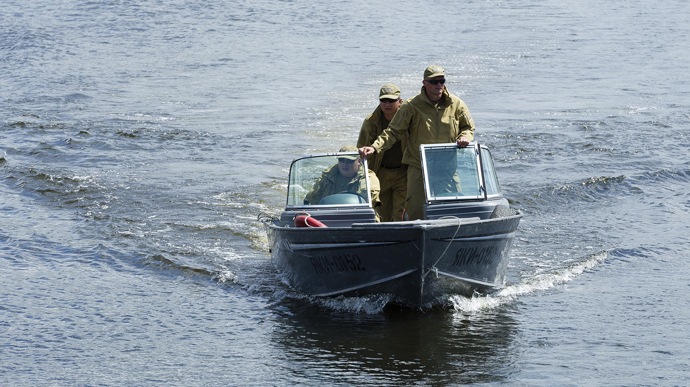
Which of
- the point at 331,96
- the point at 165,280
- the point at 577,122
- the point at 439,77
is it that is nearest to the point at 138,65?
the point at 331,96

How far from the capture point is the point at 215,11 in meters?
34.9

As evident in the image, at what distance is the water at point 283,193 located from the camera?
802 centimetres

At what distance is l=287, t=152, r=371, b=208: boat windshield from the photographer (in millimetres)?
9406

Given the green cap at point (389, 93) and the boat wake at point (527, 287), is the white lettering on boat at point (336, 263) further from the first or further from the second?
the green cap at point (389, 93)

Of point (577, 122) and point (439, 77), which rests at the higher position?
point (439, 77)

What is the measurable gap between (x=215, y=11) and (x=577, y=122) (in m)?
19.3

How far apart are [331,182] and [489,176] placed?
1727 millimetres

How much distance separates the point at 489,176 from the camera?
9.51m

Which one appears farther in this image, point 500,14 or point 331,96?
point 500,14

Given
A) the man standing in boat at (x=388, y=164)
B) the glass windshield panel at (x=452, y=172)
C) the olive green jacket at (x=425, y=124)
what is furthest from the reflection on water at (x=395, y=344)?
the olive green jacket at (x=425, y=124)

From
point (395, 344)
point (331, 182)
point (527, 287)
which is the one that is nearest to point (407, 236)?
point (395, 344)

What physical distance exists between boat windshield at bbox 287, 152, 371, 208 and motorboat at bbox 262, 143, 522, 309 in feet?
0.04

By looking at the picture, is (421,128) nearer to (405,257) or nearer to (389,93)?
(389,93)

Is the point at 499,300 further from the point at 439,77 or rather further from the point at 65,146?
the point at 65,146
